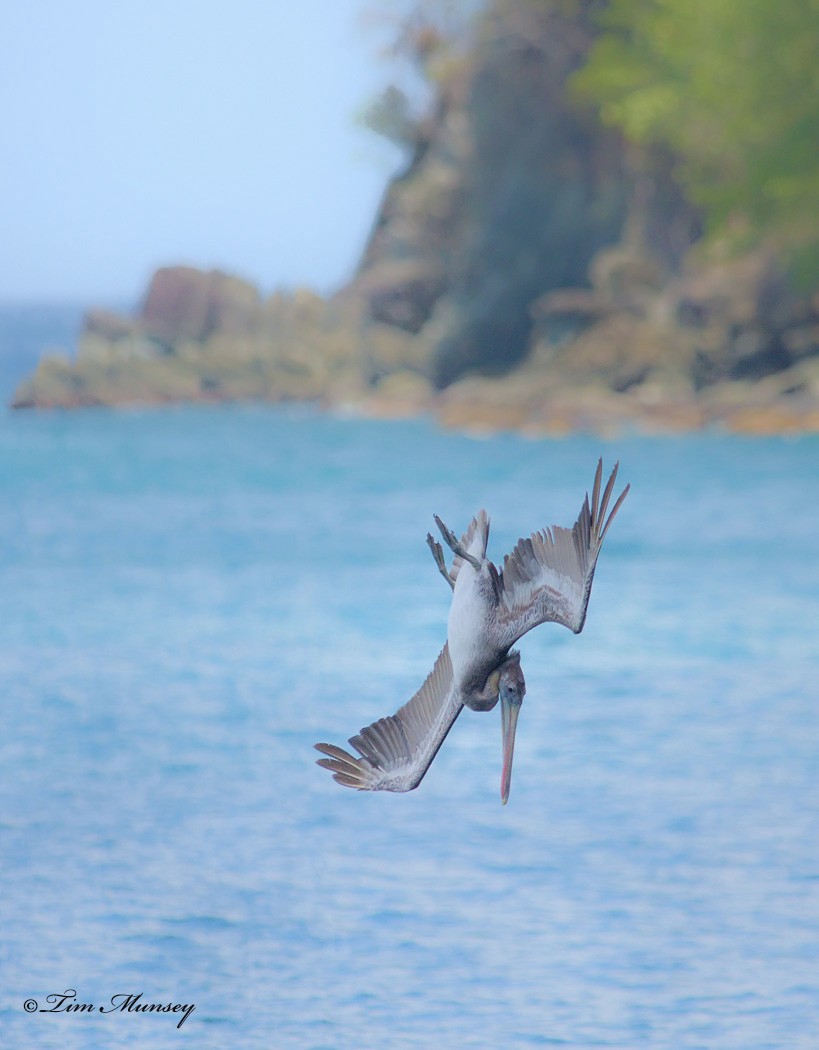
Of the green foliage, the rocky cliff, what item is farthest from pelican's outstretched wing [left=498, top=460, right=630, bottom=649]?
→ the green foliage

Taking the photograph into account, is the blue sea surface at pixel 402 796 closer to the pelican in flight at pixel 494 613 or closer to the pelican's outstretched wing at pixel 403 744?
the pelican's outstretched wing at pixel 403 744

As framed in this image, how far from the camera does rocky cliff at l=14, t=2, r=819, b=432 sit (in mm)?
→ 37281

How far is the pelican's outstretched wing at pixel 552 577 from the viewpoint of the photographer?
553 cm

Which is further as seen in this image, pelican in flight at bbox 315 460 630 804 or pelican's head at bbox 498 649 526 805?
pelican's head at bbox 498 649 526 805

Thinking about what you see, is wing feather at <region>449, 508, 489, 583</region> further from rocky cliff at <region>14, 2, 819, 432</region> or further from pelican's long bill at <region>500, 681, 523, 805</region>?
rocky cliff at <region>14, 2, 819, 432</region>

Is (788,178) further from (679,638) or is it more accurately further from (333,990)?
(333,990)

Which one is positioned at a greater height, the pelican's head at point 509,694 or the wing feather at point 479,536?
the wing feather at point 479,536

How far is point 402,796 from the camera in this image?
1838 centimetres

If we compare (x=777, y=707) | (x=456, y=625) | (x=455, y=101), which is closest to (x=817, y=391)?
(x=455, y=101)

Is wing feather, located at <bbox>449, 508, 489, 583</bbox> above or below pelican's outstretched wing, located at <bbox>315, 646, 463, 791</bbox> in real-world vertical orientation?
above

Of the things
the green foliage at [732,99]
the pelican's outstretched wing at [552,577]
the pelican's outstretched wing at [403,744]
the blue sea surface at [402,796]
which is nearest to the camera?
the pelican's outstretched wing at [552,577]

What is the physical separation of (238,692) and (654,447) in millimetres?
15721

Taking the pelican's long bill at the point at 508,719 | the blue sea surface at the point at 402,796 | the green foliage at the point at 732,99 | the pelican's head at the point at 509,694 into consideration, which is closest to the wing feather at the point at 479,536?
the pelican's head at the point at 509,694

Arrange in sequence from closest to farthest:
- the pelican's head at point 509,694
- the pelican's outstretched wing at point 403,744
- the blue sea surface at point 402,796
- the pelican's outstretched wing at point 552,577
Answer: the pelican's outstretched wing at point 552,577 < the pelican's head at point 509,694 < the pelican's outstretched wing at point 403,744 < the blue sea surface at point 402,796
